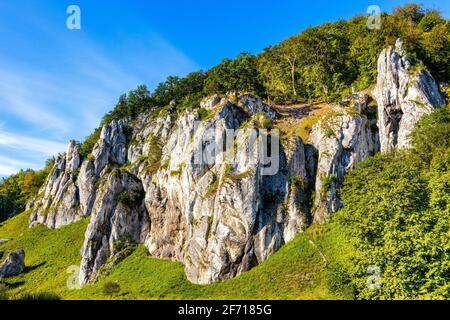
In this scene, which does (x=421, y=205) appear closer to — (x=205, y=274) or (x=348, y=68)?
(x=205, y=274)

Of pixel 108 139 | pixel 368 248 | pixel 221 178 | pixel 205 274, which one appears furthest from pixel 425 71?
pixel 108 139

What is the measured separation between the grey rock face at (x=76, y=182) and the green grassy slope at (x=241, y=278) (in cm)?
1926

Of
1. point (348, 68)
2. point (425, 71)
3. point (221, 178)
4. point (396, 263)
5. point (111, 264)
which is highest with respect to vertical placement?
point (348, 68)

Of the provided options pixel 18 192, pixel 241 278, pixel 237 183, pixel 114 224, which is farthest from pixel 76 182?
pixel 241 278

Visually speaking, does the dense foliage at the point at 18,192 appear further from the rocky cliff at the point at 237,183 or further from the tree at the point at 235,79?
the tree at the point at 235,79

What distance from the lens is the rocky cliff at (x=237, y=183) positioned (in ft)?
132

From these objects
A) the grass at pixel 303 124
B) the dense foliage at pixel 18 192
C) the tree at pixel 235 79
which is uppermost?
the tree at pixel 235 79

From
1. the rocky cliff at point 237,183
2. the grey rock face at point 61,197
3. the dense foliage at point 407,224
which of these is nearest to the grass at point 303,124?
the rocky cliff at point 237,183

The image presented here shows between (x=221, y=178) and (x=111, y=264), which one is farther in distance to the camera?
(x=111, y=264)

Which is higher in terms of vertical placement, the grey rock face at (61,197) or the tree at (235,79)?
the tree at (235,79)

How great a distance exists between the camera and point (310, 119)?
54.4 meters

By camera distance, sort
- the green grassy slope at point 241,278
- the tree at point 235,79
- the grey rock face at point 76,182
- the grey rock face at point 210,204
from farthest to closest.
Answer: the grey rock face at point 76,182
the tree at point 235,79
the grey rock face at point 210,204
the green grassy slope at point 241,278

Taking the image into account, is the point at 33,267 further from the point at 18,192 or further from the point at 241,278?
the point at 18,192

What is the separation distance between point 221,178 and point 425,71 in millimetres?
41560
